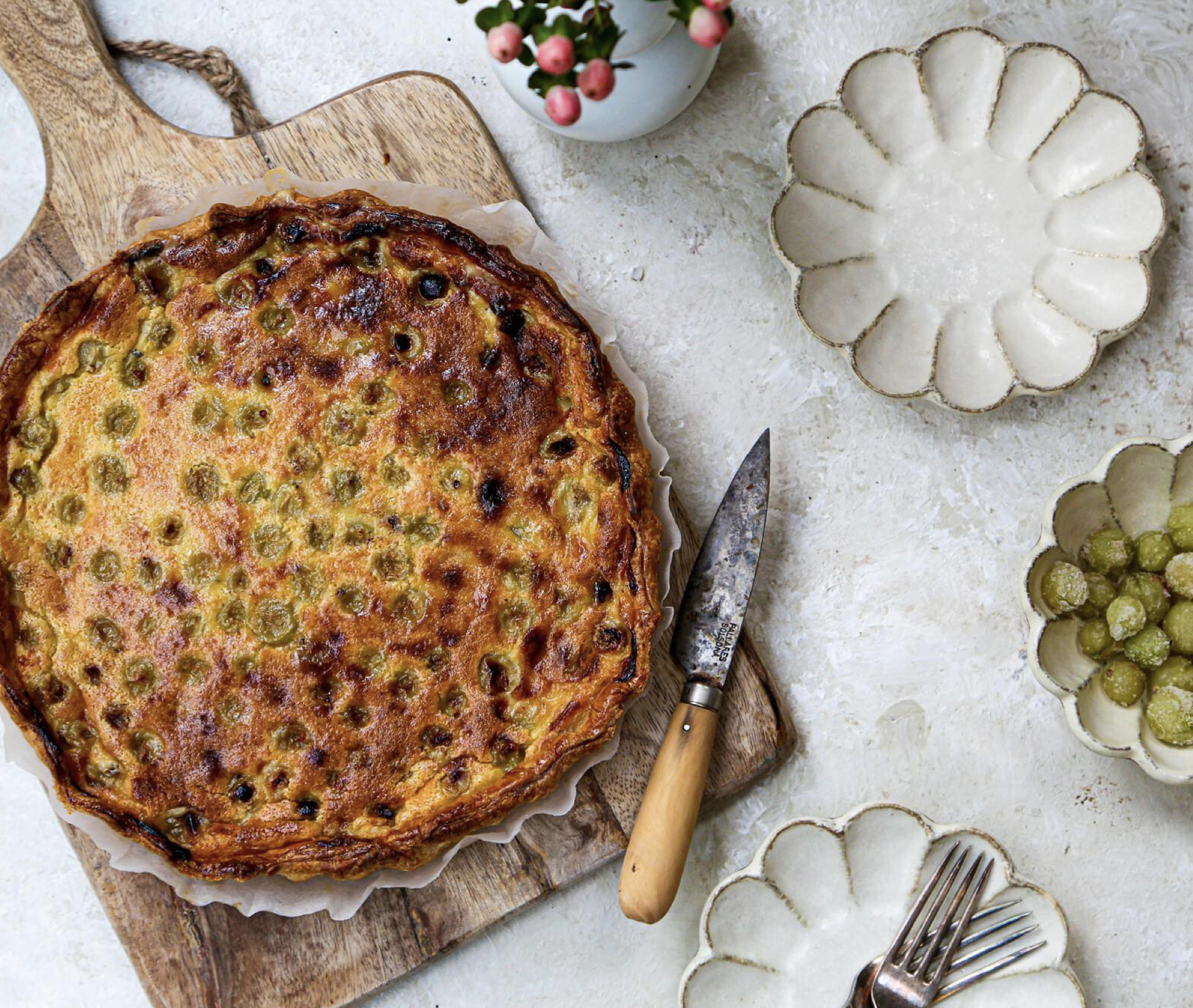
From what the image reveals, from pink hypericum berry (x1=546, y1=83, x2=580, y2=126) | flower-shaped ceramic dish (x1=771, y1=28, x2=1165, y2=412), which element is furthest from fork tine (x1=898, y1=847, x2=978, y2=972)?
pink hypericum berry (x1=546, y1=83, x2=580, y2=126)

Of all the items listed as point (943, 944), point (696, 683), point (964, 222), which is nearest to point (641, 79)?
point (964, 222)

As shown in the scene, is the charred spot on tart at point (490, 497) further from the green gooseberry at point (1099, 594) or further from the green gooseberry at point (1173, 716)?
the green gooseberry at point (1173, 716)

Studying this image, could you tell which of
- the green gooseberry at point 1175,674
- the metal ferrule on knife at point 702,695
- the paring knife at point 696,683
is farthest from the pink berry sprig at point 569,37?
the green gooseberry at point 1175,674

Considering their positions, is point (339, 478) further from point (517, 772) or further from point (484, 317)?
point (517, 772)

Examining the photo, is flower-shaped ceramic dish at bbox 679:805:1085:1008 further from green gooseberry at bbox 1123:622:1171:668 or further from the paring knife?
green gooseberry at bbox 1123:622:1171:668

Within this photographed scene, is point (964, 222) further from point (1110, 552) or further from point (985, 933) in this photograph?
point (985, 933)

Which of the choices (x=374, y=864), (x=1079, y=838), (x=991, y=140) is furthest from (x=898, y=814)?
(x=991, y=140)
